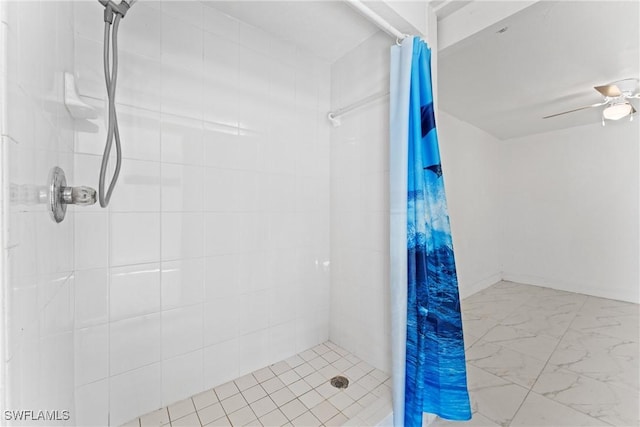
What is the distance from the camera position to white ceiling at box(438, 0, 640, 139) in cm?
154

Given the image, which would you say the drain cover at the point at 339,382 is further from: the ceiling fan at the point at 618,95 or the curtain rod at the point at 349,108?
the ceiling fan at the point at 618,95

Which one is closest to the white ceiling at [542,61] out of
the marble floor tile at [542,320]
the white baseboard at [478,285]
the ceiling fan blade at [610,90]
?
the ceiling fan blade at [610,90]

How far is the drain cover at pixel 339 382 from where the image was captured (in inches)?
53.3

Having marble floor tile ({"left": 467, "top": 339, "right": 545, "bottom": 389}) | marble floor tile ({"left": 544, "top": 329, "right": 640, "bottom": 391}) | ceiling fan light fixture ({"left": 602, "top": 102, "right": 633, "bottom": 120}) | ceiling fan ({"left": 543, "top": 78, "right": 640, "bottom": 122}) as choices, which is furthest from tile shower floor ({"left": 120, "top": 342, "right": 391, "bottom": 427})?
ceiling fan light fixture ({"left": 602, "top": 102, "right": 633, "bottom": 120})

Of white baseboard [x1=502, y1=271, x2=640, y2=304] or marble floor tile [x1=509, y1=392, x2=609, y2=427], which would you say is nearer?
marble floor tile [x1=509, y1=392, x2=609, y2=427]

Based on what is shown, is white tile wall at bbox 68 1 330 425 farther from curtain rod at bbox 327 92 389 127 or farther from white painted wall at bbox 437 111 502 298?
white painted wall at bbox 437 111 502 298

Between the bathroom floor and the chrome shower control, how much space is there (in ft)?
5.39

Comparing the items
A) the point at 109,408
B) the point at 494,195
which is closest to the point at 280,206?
the point at 109,408

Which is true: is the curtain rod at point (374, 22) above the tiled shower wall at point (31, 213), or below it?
above

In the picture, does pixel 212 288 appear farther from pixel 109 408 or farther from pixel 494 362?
pixel 494 362

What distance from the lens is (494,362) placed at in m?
1.78

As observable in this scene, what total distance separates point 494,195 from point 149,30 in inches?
174

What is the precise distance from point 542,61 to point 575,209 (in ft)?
8.39

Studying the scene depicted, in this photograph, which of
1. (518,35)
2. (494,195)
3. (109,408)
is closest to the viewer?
(109,408)
